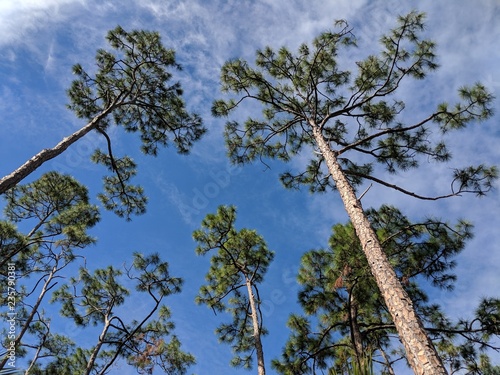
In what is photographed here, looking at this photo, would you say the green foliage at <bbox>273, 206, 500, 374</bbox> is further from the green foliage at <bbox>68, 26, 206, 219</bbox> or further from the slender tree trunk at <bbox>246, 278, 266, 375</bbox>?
the green foliage at <bbox>68, 26, 206, 219</bbox>

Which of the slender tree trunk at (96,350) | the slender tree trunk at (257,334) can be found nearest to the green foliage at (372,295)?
the slender tree trunk at (257,334)

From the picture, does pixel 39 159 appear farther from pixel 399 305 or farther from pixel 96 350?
pixel 399 305

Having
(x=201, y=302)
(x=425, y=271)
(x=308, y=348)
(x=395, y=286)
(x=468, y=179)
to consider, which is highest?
(x=468, y=179)

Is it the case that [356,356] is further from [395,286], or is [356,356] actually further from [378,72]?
[378,72]

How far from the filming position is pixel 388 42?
277 inches

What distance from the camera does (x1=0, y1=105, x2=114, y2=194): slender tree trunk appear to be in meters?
4.83

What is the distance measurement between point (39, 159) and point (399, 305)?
579 centimetres

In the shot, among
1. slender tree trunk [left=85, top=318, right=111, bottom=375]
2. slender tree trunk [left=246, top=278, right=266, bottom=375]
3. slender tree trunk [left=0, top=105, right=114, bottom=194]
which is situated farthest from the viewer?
slender tree trunk [left=85, top=318, right=111, bottom=375]

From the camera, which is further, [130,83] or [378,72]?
[130,83]

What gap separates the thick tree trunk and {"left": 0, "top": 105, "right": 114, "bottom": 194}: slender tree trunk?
5.08 meters

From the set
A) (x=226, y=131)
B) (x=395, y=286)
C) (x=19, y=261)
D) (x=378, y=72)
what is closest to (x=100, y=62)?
(x=226, y=131)

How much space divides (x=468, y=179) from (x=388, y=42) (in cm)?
329

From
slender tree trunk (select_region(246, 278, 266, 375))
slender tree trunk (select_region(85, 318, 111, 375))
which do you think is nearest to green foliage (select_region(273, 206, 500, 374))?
slender tree trunk (select_region(246, 278, 266, 375))

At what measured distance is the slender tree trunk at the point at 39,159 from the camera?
15.8 ft
